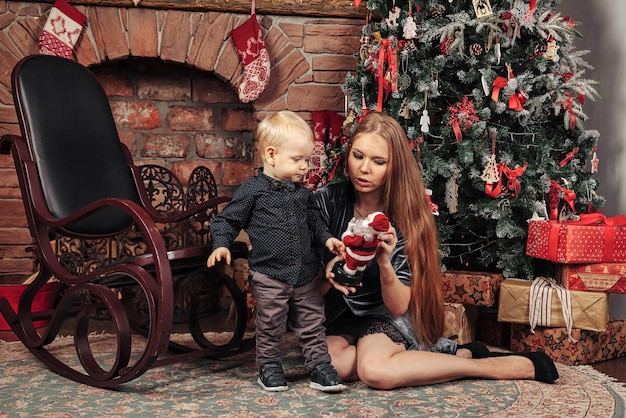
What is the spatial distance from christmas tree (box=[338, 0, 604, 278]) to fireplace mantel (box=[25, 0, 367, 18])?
47 centimetres

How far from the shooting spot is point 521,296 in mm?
2701

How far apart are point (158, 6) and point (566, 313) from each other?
221 cm

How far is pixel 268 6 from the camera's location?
132 inches

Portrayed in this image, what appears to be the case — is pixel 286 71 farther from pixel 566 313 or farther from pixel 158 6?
pixel 566 313

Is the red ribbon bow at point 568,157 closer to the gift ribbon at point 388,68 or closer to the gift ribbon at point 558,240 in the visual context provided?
the gift ribbon at point 558,240

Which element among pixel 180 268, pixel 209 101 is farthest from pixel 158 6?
pixel 180 268

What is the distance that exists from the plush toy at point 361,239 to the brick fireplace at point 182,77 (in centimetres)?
150

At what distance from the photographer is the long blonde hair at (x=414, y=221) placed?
2352mm

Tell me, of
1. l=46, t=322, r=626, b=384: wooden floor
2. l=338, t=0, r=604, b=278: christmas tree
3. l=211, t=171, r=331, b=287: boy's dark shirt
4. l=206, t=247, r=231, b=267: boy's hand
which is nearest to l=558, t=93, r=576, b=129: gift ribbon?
l=338, t=0, r=604, b=278: christmas tree

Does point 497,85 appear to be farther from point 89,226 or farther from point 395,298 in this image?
point 89,226

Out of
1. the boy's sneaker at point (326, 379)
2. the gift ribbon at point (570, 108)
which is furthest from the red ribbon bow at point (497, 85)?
the boy's sneaker at point (326, 379)

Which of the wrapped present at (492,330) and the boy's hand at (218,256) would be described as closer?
the boy's hand at (218,256)

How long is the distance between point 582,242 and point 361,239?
1.06 m

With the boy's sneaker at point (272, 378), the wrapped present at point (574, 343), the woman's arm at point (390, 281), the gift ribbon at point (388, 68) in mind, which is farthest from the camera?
the gift ribbon at point (388, 68)
